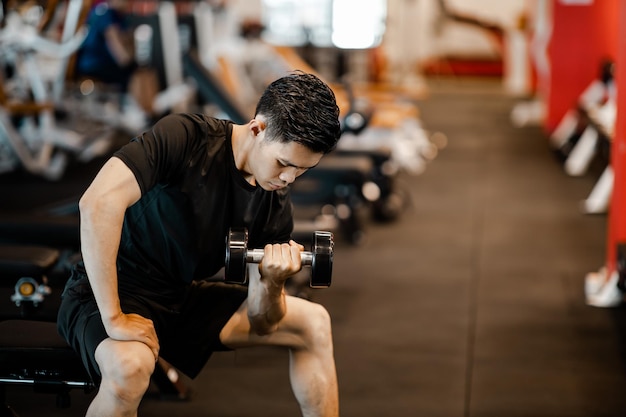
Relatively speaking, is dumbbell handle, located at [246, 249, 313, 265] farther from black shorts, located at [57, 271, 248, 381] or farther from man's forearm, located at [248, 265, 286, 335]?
black shorts, located at [57, 271, 248, 381]

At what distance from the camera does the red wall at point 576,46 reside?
270 inches

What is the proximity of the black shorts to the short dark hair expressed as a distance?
1.55 feet

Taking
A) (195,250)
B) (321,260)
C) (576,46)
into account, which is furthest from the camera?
(576,46)

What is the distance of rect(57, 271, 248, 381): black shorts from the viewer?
183 centimetres

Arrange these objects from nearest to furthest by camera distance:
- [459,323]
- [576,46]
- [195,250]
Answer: [195,250] < [459,323] < [576,46]

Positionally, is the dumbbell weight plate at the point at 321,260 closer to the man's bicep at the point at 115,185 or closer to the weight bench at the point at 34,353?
the man's bicep at the point at 115,185

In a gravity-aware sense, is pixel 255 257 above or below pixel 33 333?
above

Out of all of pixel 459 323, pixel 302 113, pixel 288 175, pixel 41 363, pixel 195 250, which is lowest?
pixel 459 323

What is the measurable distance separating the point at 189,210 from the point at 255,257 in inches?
7.7

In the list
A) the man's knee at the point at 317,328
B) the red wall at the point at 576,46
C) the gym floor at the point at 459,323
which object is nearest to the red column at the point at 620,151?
the gym floor at the point at 459,323

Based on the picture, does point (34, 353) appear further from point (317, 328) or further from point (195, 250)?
point (317, 328)

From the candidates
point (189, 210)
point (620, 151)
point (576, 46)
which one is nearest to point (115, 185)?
point (189, 210)

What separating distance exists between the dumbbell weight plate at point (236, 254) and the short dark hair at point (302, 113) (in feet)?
0.67

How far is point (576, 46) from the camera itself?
7.01 meters
